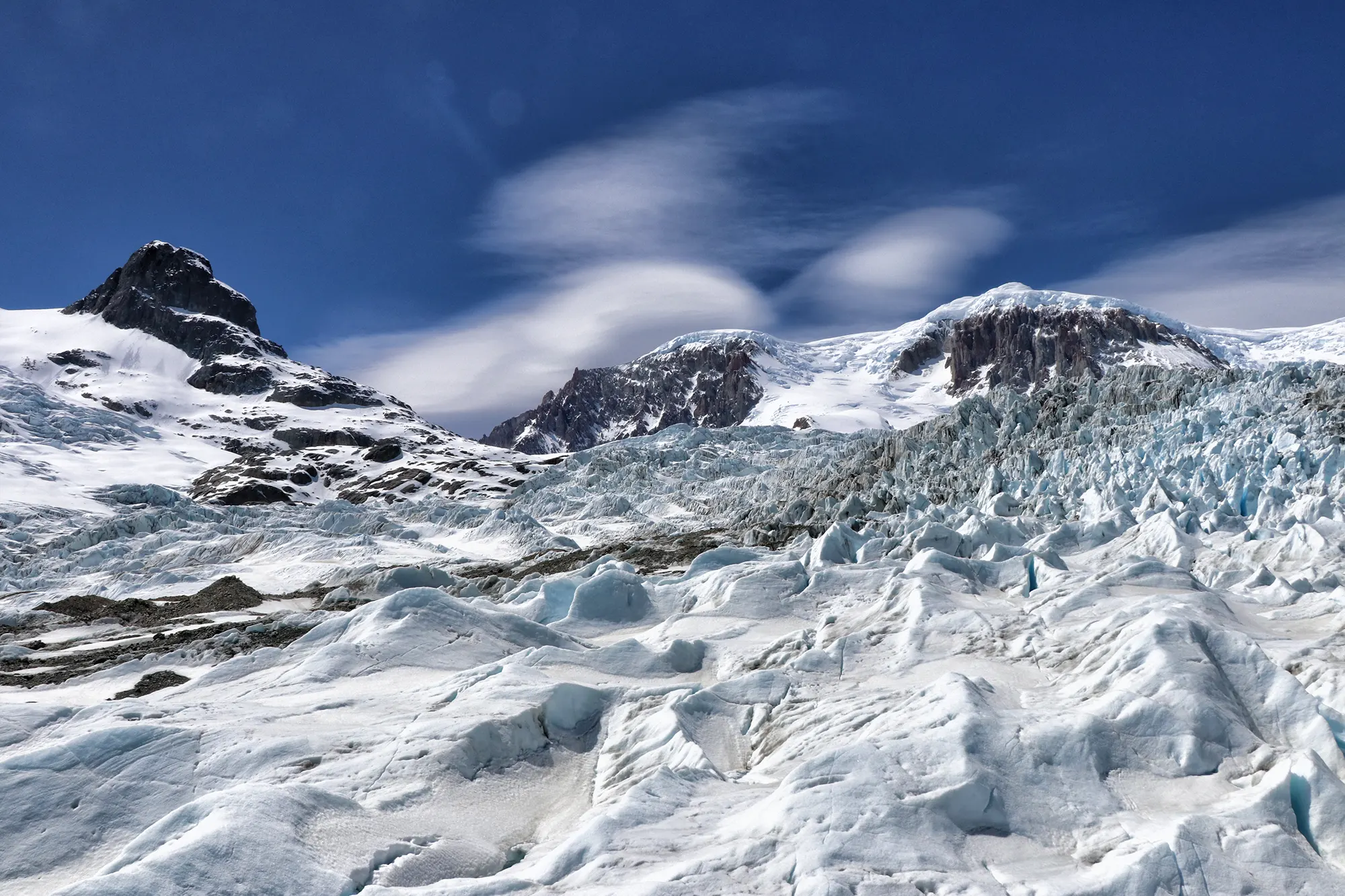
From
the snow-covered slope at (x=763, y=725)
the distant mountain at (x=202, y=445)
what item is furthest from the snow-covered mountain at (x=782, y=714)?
the distant mountain at (x=202, y=445)

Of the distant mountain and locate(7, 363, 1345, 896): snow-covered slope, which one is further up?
the distant mountain

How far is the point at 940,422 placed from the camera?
56.8 m

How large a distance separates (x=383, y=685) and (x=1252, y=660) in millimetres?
A: 15475

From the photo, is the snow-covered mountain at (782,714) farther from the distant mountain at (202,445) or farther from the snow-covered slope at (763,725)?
the distant mountain at (202,445)

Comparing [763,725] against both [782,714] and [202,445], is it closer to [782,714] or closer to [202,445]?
[782,714]

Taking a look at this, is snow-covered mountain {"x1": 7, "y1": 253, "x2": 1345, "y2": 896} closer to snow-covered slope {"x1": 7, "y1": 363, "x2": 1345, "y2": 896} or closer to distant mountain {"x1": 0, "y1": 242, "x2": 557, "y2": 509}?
snow-covered slope {"x1": 7, "y1": 363, "x2": 1345, "y2": 896}

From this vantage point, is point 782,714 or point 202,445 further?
point 202,445

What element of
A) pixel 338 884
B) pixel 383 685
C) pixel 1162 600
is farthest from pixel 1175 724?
pixel 383 685

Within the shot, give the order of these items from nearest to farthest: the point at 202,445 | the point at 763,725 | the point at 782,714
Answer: the point at 763,725
the point at 782,714
the point at 202,445

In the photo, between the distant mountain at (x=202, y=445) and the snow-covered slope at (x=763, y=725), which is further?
the distant mountain at (x=202, y=445)

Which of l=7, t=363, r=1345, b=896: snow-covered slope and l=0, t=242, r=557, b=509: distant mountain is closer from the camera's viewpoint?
l=7, t=363, r=1345, b=896: snow-covered slope

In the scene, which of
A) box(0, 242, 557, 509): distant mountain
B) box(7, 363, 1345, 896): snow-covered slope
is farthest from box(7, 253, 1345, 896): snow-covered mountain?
box(0, 242, 557, 509): distant mountain

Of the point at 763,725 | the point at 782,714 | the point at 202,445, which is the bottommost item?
the point at 763,725

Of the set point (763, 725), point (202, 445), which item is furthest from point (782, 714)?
point (202, 445)
